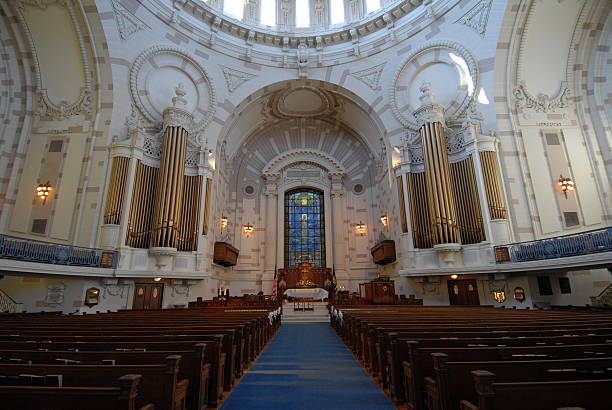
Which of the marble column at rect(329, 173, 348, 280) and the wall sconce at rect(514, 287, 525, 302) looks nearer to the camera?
the wall sconce at rect(514, 287, 525, 302)

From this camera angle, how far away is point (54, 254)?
9445mm

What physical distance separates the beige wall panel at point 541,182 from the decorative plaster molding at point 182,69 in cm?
1438

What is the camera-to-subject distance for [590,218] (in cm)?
1158

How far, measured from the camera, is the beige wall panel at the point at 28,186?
11453 mm

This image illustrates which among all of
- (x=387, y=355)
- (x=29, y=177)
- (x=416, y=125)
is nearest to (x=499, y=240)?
(x=416, y=125)

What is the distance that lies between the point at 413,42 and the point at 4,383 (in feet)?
59.1

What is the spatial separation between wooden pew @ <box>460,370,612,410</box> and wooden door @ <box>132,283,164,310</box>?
12789mm

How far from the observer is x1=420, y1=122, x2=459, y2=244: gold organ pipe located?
12344 mm

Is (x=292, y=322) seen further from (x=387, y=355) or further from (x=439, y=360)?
(x=439, y=360)

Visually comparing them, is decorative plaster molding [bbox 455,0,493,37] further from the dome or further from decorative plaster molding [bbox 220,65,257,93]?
decorative plaster molding [bbox 220,65,257,93]

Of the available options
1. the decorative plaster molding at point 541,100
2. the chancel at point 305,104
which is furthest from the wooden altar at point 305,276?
the decorative plaster molding at point 541,100

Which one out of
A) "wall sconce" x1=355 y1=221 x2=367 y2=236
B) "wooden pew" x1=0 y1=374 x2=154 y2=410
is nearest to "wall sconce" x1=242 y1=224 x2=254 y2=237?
"wall sconce" x1=355 y1=221 x2=367 y2=236

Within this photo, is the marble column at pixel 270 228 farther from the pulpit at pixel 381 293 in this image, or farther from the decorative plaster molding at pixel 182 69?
the pulpit at pixel 381 293

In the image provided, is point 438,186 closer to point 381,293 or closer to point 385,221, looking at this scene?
point 385,221
